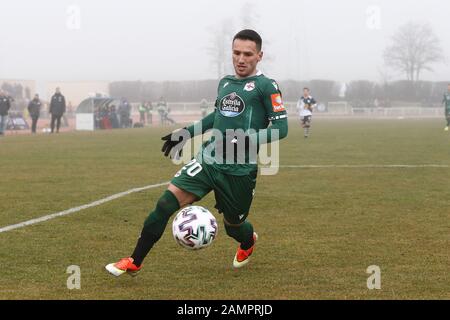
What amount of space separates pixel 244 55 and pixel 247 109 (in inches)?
19.5

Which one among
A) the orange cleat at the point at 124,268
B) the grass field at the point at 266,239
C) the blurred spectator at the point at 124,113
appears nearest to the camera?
the grass field at the point at 266,239

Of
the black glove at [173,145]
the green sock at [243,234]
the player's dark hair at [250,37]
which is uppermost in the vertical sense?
the player's dark hair at [250,37]

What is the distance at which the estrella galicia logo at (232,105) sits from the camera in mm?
6789

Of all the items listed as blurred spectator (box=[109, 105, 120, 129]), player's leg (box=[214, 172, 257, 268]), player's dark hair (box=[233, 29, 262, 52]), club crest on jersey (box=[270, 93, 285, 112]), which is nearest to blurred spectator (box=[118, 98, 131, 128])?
blurred spectator (box=[109, 105, 120, 129])

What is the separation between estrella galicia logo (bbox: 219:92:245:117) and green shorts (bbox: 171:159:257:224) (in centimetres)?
53

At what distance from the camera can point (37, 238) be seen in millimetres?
8633

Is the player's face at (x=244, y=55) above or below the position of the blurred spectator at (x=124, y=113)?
above

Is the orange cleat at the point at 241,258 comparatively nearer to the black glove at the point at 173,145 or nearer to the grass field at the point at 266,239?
the grass field at the point at 266,239

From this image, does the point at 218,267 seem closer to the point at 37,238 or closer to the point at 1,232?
the point at 37,238

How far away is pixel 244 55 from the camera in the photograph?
6.80m

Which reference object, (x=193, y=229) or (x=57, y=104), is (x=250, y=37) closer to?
(x=193, y=229)

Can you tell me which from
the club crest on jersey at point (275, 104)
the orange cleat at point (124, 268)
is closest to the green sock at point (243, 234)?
the orange cleat at point (124, 268)

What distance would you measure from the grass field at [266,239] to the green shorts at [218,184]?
69 cm
